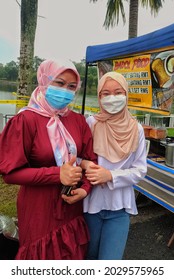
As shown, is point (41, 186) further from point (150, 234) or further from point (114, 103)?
Answer: point (150, 234)

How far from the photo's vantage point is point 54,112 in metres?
A: 1.31

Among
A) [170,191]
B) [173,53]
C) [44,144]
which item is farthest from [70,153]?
[173,53]

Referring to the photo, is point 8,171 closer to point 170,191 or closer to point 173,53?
point 170,191

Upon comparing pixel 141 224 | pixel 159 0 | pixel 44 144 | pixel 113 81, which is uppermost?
pixel 159 0

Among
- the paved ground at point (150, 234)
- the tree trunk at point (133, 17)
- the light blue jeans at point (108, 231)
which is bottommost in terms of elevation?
the paved ground at point (150, 234)

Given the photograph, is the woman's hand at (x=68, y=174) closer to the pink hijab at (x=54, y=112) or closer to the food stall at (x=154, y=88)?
the pink hijab at (x=54, y=112)

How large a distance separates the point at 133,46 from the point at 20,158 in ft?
9.55

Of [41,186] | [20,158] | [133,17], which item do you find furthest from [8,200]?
[133,17]

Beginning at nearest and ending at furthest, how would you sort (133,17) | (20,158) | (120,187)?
(20,158) < (120,187) < (133,17)

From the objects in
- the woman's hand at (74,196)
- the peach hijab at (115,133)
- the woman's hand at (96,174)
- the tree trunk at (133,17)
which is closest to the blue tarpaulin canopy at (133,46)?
the peach hijab at (115,133)

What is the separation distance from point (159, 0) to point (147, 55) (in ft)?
22.5

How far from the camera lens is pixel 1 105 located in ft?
21.1

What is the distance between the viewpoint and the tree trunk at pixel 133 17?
27.9ft
